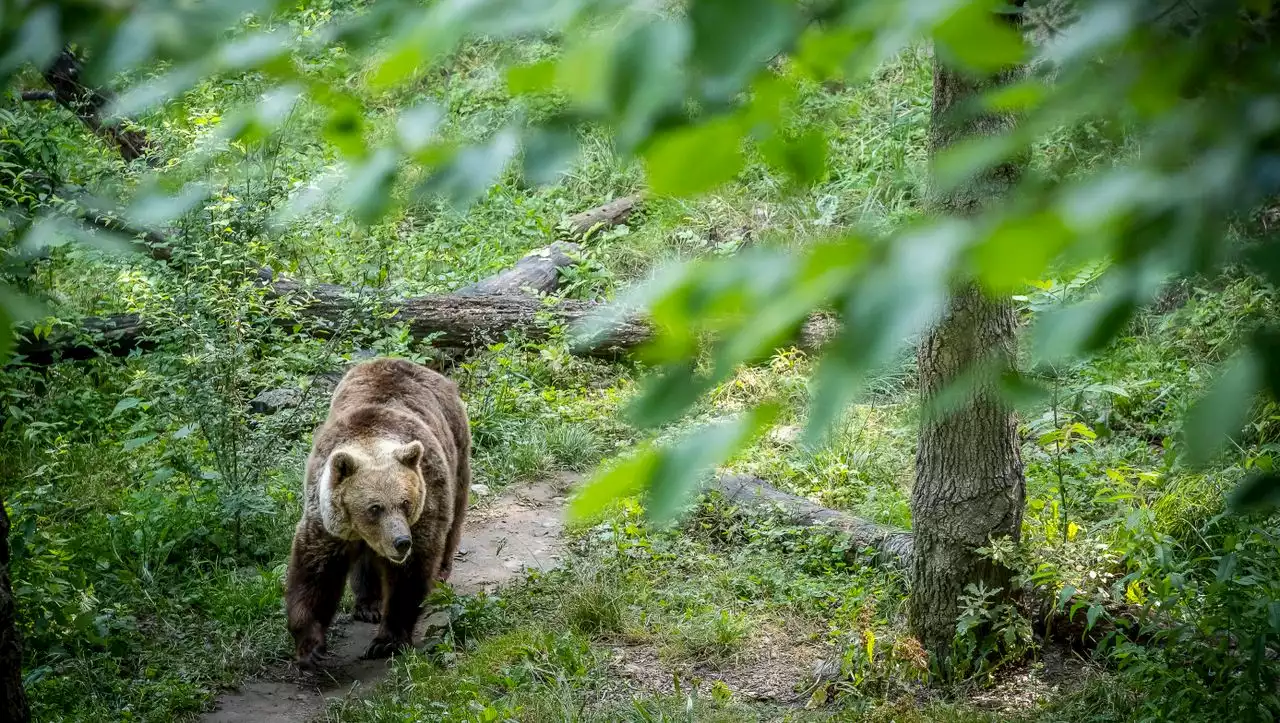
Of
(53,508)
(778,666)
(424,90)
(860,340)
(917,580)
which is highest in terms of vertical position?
(424,90)

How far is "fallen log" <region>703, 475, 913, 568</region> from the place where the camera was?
6434mm

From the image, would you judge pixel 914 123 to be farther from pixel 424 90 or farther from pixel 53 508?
pixel 53 508

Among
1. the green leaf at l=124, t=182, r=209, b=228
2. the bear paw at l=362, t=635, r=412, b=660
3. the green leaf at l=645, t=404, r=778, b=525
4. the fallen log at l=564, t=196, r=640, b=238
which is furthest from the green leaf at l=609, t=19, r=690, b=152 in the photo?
the fallen log at l=564, t=196, r=640, b=238

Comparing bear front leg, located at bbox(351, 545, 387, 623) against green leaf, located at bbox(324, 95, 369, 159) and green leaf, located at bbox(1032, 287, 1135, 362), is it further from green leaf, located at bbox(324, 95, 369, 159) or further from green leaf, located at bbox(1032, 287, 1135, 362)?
green leaf, located at bbox(1032, 287, 1135, 362)

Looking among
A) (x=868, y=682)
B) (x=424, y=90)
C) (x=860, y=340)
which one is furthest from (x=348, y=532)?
(x=424, y=90)

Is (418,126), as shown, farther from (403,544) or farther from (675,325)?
→ (403,544)

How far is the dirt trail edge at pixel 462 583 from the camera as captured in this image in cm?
568

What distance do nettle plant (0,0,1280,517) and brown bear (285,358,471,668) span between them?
4.74 m

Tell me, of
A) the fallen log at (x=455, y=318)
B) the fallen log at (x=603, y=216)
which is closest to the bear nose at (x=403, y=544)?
the fallen log at (x=455, y=318)

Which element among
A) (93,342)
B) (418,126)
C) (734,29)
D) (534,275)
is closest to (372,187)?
(418,126)

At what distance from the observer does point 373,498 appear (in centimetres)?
578

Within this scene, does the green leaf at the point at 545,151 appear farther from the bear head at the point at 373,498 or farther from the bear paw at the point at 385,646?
the bear paw at the point at 385,646

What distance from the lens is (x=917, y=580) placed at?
5.46 m

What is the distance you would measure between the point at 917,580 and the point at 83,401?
255 inches
